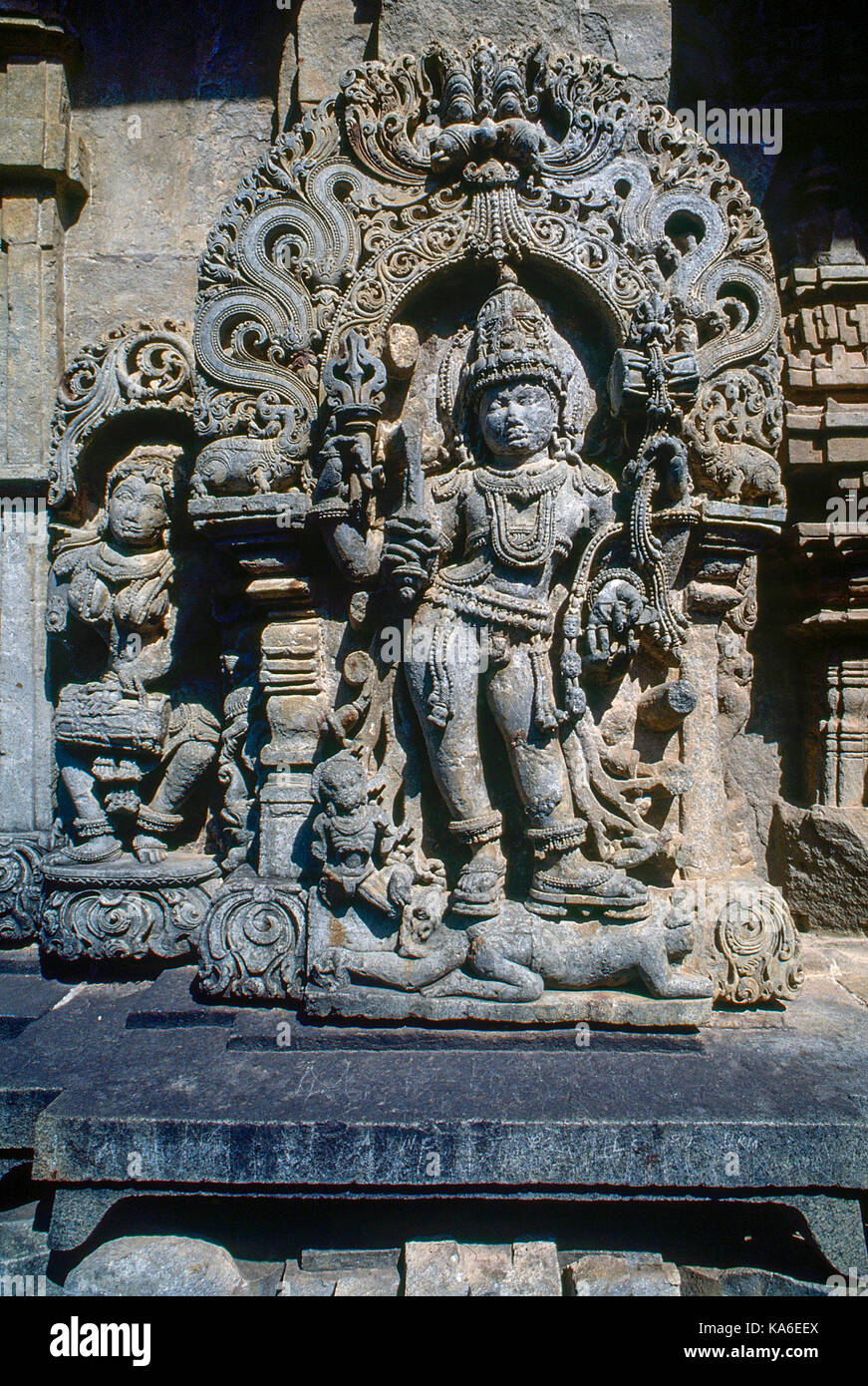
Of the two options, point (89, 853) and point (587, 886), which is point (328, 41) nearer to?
point (89, 853)

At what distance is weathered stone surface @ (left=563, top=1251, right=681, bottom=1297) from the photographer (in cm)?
290

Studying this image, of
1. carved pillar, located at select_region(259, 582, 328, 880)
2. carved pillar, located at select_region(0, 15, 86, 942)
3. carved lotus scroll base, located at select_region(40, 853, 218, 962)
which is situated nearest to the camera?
carved pillar, located at select_region(259, 582, 328, 880)


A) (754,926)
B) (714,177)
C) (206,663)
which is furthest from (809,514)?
(206,663)

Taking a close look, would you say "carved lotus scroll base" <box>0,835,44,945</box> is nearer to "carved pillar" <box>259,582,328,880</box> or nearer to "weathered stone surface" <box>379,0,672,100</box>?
"carved pillar" <box>259,582,328,880</box>

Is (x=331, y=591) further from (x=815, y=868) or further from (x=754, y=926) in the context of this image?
(x=815, y=868)

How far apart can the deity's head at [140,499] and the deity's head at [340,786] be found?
5.22ft

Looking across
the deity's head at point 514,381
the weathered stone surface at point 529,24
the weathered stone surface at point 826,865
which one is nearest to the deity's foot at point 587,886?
the weathered stone surface at point 826,865

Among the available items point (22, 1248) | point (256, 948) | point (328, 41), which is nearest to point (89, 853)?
point (256, 948)

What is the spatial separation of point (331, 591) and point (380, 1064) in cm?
209

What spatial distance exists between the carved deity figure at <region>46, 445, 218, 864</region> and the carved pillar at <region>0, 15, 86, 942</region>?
0.99 feet

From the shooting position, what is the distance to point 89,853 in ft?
13.4

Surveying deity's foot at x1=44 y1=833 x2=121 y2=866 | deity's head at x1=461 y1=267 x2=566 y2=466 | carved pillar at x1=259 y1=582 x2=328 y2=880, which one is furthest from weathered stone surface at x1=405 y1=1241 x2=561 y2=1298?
deity's head at x1=461 y1=267 x2=566 y2=466

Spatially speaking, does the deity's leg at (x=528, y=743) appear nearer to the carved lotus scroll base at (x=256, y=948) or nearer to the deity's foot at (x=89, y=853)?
the carved lotus scroll base at (x=256, y=948)

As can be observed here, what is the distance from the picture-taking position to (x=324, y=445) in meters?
3.58
